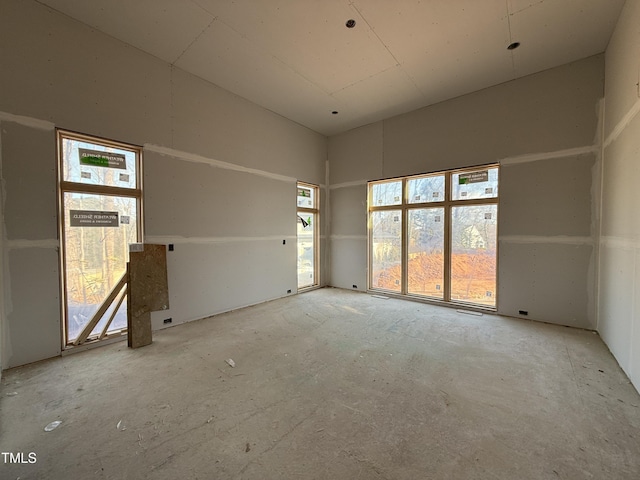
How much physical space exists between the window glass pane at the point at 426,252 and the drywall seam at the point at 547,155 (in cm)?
121

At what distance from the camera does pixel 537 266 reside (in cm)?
381

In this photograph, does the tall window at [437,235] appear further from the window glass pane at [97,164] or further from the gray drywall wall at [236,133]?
the window glass pane at [97,164]

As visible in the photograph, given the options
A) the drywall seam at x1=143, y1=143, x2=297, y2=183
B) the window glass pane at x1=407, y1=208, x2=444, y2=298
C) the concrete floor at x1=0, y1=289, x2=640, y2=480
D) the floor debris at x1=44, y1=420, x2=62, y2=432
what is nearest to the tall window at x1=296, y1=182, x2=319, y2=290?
the drywall seam at x1=143, y1=143, x2=297, y2=183

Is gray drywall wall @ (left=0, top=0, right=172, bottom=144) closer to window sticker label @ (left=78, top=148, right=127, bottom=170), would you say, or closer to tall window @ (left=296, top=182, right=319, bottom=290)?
window sticker label @ (left=78, top=148, right=127, bottom=170)

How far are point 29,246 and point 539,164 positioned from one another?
21.0ft

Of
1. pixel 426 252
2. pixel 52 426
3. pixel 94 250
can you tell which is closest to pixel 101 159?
pixel 94 250

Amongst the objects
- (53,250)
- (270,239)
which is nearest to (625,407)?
(270,239)

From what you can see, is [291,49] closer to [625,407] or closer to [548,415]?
[548,415]

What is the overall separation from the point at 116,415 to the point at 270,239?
3.42 metres

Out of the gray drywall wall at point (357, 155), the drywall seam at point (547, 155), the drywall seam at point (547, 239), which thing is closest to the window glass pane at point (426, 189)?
the gray drywall wall at point (357, 155)

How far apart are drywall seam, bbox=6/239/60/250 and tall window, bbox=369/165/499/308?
4952mm

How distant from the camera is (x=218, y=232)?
4164mm

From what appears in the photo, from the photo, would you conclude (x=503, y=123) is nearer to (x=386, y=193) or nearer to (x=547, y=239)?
(x=547, y=239)

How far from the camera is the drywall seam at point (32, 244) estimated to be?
2.51 meters
